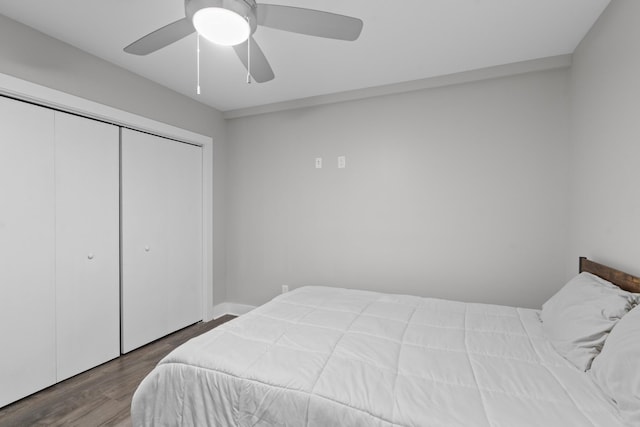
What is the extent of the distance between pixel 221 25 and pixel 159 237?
2.30m

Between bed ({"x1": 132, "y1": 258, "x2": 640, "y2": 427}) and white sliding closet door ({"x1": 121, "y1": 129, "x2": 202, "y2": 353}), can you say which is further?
white sliding closet door ({"x1": 121, "y1": 129, "x2": 202, "y2": 353})

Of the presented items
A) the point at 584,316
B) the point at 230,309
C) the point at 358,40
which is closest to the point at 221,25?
the point at 358,40

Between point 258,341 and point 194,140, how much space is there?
2.51 metres

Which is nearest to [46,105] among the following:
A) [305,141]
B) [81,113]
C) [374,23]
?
[81,113]

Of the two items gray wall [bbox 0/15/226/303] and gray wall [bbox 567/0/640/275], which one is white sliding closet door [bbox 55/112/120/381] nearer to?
gray wall [bbox 0/15/226/303]

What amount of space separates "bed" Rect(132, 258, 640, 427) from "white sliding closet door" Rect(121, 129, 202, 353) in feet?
5.01

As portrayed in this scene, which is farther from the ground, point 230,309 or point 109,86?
point 109,86

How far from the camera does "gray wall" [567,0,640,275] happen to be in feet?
5.21

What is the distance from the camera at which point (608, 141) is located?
183 centimetres

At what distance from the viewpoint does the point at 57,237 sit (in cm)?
224

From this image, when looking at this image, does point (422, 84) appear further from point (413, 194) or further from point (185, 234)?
point (185, 234)

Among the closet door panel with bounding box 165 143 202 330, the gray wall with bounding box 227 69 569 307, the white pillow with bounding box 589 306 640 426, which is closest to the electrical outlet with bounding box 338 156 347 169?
the gray wall with bounding box 227 69 569 307

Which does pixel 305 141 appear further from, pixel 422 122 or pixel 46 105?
pixel 46 105

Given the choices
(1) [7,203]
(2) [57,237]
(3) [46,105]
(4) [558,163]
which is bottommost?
(2) [57,237]
